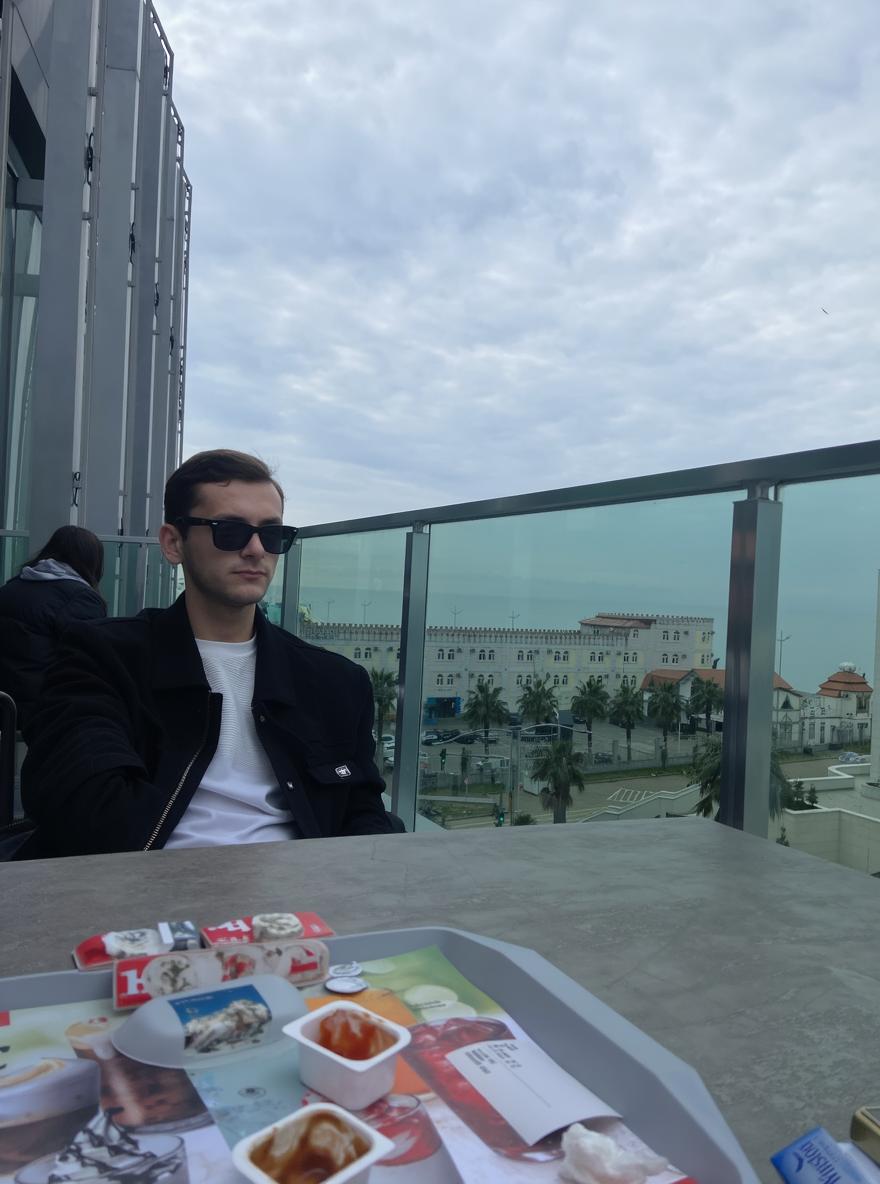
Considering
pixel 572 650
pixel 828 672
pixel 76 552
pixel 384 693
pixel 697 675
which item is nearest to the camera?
pixel 828 672

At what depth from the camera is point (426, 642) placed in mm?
3260

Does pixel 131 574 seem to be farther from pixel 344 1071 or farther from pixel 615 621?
pixel 344 1071

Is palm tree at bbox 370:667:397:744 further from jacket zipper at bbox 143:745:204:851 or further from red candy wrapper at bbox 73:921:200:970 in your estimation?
red candy wrapper at bbox 73:921:200:970

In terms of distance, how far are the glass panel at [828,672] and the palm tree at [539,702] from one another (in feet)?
2.80

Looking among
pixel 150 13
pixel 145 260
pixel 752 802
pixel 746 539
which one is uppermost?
pixel 150 13

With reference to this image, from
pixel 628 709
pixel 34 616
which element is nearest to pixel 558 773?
pixel 628 709

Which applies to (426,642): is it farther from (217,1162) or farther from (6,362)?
(6,362)

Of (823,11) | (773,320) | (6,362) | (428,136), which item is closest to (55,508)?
(6,362)

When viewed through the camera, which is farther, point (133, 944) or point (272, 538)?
point (272, 538)

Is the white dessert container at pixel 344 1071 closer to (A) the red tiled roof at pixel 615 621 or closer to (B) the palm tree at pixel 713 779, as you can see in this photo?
(B) the palm tree at pixel 713 779

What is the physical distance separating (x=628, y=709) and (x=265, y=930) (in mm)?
1647

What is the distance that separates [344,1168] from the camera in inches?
16.9

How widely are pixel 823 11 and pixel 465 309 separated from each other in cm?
2847

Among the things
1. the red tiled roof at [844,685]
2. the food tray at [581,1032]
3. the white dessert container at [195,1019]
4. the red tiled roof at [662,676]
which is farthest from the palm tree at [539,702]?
the white dessert container at [195,1019]
